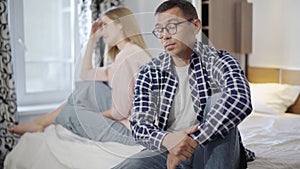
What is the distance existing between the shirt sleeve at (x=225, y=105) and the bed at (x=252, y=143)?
229 millimetres

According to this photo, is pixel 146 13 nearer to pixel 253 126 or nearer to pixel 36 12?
pixel 253 126

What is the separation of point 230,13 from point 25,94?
1625 millimetres

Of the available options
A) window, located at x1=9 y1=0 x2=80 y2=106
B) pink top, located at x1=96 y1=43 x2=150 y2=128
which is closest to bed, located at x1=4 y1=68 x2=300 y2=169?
pink top, located at x1=96 y1=43 x2=150 y2=128

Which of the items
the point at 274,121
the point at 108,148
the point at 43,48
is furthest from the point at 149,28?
the point at 43,48

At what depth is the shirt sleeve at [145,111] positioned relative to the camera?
106 cm

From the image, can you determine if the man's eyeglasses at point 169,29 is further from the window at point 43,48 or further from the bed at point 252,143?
the window at point 43,48

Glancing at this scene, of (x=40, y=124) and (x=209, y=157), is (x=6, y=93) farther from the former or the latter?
(x=209, y=157)

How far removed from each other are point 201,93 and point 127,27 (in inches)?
11.6

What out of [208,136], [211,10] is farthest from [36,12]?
[208,136]

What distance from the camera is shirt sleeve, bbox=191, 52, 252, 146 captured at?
992 mm

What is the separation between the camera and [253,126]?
1.57 meters

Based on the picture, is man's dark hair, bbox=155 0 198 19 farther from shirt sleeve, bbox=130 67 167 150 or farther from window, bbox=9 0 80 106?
window, bbox=9 0 80 106

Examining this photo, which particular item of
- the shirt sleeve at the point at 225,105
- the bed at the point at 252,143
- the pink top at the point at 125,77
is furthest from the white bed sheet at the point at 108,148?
the shirt sleeve at the point at 225,105

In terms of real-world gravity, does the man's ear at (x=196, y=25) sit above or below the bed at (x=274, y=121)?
above
